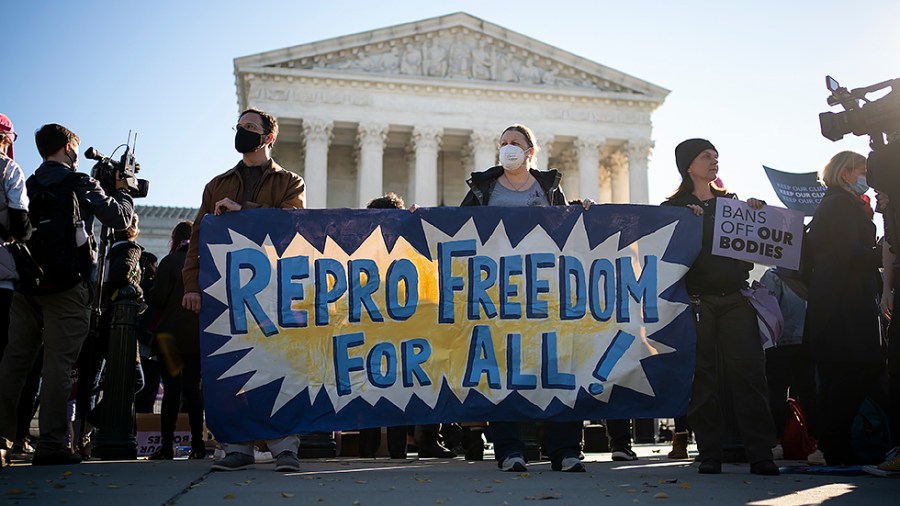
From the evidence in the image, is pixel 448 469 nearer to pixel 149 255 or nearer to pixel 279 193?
pixel 279 193

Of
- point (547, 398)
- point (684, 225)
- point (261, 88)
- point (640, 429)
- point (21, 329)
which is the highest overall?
point (261, 88)

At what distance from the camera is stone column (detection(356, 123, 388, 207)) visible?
4144cm

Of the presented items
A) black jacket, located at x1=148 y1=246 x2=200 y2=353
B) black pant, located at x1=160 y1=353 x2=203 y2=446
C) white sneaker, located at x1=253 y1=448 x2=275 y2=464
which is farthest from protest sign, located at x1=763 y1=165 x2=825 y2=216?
black pant, located at x1=160 y1=353 x2=203 y2=446

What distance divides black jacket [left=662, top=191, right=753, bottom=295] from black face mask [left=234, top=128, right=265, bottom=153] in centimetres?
283

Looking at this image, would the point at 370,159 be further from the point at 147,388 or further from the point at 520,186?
the point at 520,186

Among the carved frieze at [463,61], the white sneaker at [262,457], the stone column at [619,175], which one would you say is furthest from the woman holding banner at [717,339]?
the stone column at [619,175]

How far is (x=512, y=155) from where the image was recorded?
5836 mm

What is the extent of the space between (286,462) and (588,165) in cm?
3977

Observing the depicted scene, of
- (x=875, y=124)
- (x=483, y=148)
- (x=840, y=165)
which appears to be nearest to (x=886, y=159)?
(x=875, y=124)

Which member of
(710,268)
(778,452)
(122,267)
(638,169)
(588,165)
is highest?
(588,165)

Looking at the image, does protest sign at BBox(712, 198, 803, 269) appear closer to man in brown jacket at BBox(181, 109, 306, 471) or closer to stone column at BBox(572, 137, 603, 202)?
man in brown jacket at BBox(181, 109, 306, 471)

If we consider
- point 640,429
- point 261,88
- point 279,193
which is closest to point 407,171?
point 261,88

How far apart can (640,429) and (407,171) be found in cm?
3721

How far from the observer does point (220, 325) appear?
219 inches
